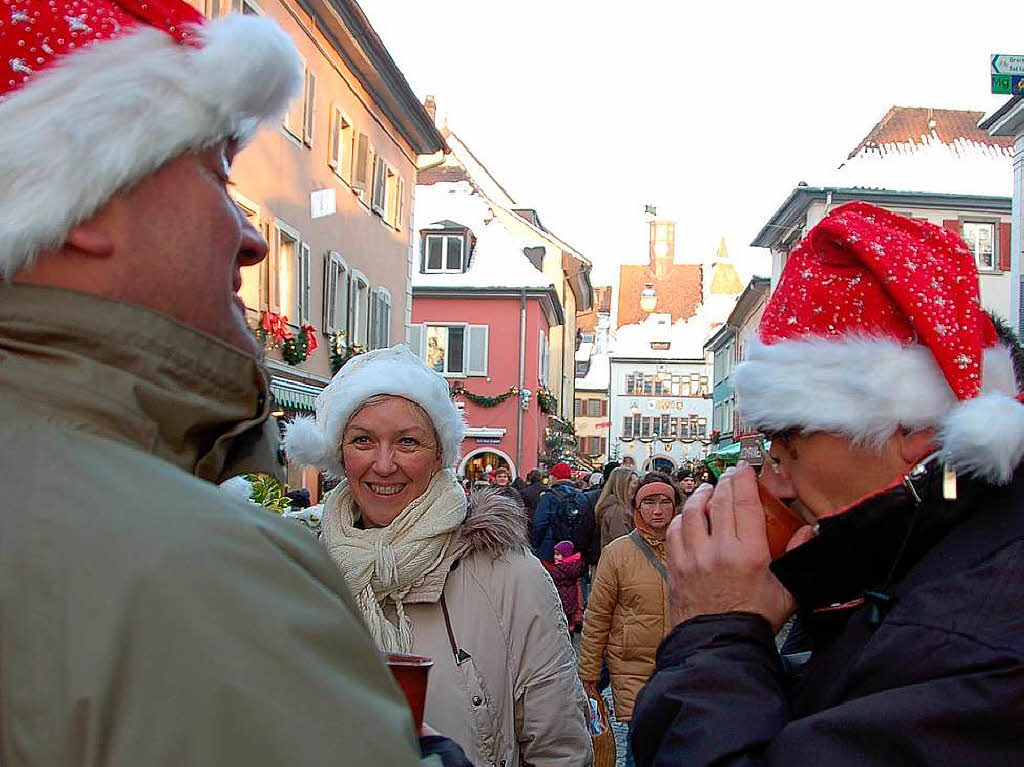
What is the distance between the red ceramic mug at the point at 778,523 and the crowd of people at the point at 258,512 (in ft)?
0.04

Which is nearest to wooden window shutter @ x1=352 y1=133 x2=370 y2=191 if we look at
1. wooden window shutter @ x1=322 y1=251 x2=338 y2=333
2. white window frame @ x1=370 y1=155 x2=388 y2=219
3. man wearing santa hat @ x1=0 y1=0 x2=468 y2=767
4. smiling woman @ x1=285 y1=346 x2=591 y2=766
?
white window frame @ x1=370 y1=155 x2=388 y2=219

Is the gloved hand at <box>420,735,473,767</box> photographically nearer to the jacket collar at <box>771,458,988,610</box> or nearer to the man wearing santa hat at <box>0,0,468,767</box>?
the man wearing santa hat at <box>0,0,468,767</box>

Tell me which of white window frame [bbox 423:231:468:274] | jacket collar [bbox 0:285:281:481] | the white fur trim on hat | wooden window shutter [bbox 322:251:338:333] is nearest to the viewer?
jacket collar [bbox 0:285:281:481]

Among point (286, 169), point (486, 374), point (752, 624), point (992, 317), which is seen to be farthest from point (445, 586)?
point (486, 374)

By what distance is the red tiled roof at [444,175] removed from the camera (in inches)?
1539

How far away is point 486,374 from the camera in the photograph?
36375mm

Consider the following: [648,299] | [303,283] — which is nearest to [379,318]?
[303,283]

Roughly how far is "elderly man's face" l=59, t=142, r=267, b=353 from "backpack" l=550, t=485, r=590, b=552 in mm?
9918

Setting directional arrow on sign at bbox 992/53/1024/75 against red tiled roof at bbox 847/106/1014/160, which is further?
red tiled roof at bbox 847/106/1014/160

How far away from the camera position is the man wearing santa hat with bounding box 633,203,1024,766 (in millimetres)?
1476

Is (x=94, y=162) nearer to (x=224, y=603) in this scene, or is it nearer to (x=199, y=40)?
(x=199, y=40)

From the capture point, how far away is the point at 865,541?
68.3 inches

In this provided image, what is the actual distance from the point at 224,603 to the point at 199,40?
2.51 ft

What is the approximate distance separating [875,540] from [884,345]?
33 cm
